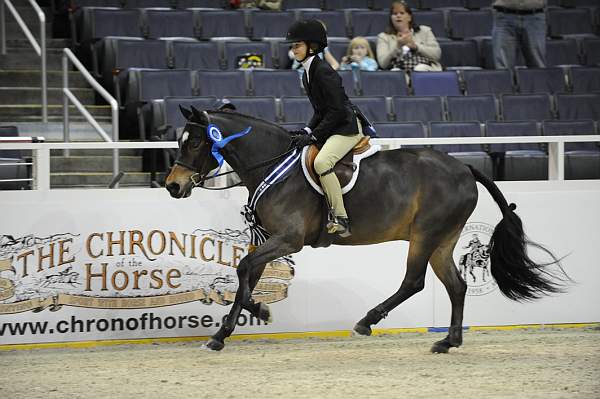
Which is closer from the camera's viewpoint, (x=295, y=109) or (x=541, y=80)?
(x=295, y=109)

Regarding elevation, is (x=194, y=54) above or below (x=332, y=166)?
above

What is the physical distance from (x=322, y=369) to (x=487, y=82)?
6.47m

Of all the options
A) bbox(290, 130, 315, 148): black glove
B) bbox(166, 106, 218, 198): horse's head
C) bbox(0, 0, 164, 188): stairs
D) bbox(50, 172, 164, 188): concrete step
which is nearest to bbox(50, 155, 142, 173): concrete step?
bbox(0, 0, 164, 188): stairs

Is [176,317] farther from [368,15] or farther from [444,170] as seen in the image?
[368,15]

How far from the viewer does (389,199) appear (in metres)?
7.50

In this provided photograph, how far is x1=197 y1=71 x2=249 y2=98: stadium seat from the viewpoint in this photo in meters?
11.1

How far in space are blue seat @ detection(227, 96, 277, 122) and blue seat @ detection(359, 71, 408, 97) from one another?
1.51 metres

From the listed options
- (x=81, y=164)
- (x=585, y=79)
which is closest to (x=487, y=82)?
(x=585, y=79)

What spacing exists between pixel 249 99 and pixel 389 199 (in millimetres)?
3502

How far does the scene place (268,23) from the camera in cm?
1288

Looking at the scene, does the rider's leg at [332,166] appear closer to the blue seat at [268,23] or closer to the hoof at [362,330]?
the hoof at [362,330]

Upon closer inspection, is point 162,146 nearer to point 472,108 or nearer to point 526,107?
point 472,108

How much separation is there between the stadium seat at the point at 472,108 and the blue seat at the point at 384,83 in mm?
663

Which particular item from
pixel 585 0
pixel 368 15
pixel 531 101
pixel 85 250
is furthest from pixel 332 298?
pixel 585 0
